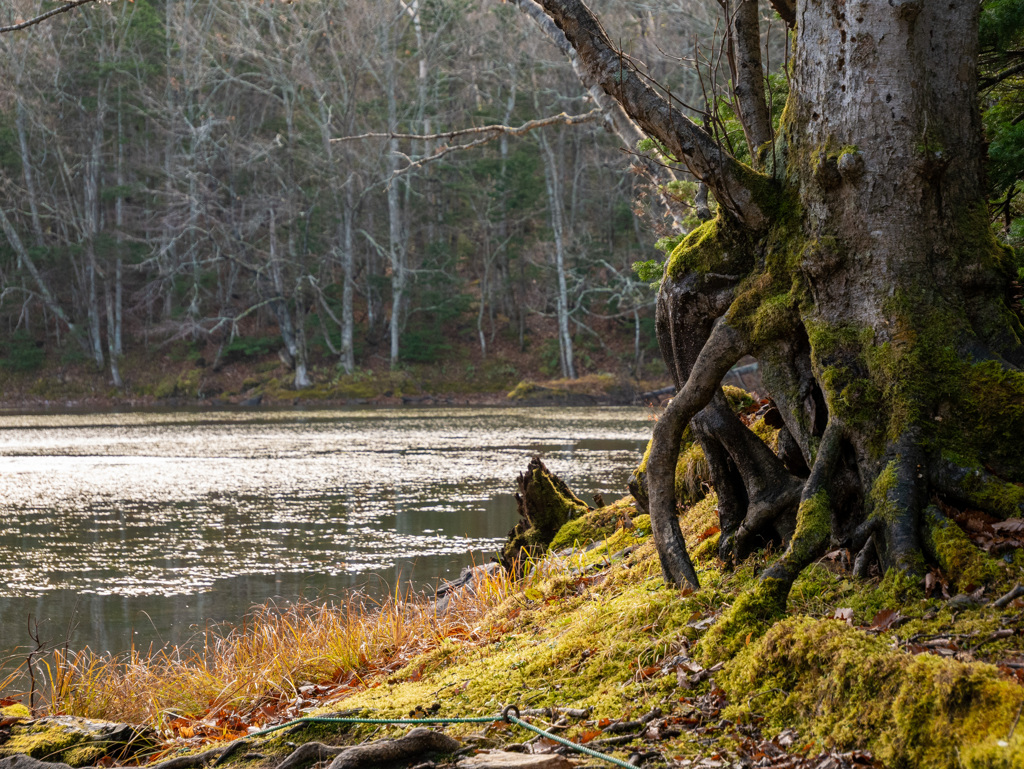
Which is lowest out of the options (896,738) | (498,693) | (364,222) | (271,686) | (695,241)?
(271,686)

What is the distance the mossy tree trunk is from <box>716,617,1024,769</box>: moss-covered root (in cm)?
44

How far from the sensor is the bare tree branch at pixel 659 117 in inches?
167

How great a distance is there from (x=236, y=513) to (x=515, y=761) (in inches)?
394

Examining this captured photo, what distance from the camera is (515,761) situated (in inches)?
116

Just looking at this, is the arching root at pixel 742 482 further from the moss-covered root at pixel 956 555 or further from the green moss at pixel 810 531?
the moss-covered root at pixel 956 555

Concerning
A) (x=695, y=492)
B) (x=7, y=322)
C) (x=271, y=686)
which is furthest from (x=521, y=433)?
(x=7, y=322)

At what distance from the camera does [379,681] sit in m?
4.97

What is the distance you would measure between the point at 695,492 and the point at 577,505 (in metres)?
1.88

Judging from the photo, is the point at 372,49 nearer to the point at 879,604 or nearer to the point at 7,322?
the point at 7,322

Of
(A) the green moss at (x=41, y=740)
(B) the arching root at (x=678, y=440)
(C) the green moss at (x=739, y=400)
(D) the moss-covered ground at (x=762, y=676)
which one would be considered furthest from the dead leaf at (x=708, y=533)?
(A) the green moss at (x=41, y=740)

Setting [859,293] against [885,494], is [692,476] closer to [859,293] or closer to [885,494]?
[859,293]

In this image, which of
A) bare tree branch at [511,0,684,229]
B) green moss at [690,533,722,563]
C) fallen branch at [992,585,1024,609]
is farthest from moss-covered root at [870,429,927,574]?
bare tree branch at [511,0,684,229]

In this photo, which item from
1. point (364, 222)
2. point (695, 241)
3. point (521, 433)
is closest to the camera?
point (695, 241)

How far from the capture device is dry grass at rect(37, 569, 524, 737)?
4845 mm
